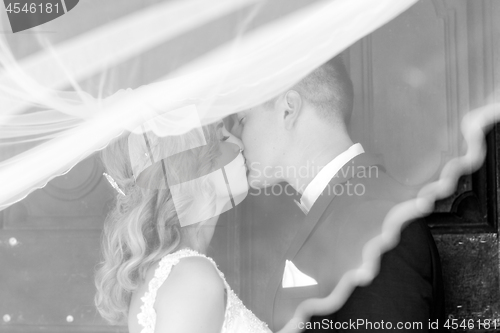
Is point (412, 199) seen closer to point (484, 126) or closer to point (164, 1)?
point (484, 126)

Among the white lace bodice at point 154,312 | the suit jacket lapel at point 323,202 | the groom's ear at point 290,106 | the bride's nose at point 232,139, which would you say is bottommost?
the white lace bodice at point 154,312

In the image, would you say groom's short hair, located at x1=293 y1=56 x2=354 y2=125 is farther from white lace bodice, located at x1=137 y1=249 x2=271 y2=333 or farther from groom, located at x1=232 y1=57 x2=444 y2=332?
white lace bodice, located at x1=137 y1=249 x2=271 y2=333

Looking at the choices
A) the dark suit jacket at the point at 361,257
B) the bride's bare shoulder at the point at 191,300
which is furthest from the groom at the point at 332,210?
the bride's bare shoulder at the point at 191,300

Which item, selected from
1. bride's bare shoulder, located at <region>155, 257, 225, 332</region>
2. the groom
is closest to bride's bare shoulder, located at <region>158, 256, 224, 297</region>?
bride's bare shoulder, located at <region>155, 257, 225, 332</region>

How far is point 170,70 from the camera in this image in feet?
2.95

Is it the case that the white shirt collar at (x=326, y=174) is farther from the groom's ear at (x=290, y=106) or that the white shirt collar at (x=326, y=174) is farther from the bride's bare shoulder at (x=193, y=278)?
the bride's bare shoulder at (x=193, y=278)

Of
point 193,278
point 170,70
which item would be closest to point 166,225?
point 193,278

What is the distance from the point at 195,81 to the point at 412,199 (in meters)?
0.42

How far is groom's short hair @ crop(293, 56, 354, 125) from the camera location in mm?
985

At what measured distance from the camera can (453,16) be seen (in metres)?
0.96

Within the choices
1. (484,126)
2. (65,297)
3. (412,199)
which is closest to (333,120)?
(412,199)

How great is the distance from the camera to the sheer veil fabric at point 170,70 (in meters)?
0.87

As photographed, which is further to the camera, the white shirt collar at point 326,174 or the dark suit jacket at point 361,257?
the white shirt collar at point 326,174

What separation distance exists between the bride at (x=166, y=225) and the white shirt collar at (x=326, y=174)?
0.13m
